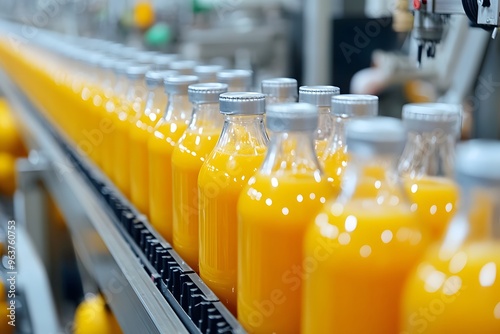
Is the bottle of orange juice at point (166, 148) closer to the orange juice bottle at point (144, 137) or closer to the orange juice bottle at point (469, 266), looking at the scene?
the orange juice bottle at point (144, 137)

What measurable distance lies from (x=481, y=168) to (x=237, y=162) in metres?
0.44

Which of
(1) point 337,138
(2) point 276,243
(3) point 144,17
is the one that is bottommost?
(2) point 276,243

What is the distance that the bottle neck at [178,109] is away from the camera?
4.05ft

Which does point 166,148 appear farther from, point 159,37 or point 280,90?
point 159,37

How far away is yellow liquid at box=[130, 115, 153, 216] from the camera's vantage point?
1.34 meters

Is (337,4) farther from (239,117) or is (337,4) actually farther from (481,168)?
(481,168)

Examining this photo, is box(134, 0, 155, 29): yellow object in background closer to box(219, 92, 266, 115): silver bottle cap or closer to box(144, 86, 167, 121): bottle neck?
box(144, 86, 167, 121): bottle neck

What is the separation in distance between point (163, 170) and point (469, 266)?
73cm

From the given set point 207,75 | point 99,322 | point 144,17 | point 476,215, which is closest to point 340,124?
point 476,215

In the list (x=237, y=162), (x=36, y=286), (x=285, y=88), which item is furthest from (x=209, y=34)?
(x=237, y=162)

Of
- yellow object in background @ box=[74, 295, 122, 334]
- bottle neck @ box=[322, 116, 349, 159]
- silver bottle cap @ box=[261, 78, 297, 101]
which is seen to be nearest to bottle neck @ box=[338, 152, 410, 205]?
bottle neck @ box=[322, 116, 349, 159]

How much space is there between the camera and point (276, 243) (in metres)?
0.77

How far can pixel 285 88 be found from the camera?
1.20 meters

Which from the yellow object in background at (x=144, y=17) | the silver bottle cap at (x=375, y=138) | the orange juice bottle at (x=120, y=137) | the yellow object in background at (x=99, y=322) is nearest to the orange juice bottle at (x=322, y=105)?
the silver bottle cap at (x=375, y=138)
